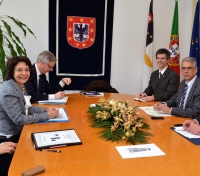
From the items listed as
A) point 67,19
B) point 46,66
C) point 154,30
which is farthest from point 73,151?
point 154,30

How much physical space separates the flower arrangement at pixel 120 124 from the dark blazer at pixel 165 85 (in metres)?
1.28

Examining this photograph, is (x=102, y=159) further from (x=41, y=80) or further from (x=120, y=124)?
(x=41, y=80)

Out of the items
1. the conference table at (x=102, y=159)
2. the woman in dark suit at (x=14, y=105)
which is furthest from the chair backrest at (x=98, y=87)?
the conference table at (x=102, y=159)

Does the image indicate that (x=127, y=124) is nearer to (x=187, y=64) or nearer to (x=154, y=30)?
(x=187, y=64)

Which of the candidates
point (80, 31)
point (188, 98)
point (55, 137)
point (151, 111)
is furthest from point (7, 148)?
point (80, 31)

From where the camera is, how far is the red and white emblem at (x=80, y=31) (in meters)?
4.09

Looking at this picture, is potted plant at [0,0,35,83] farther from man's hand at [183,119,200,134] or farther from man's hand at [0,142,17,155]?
man's hand at [183,119,200,134]

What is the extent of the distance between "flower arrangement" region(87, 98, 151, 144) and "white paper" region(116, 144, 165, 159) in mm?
90

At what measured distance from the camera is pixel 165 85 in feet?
10.7

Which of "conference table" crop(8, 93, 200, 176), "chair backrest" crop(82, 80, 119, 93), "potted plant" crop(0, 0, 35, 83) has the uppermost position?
"potted plant" crop(0, 0, 35, 83)

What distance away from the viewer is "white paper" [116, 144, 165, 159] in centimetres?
139

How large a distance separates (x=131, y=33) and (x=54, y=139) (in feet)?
10.5

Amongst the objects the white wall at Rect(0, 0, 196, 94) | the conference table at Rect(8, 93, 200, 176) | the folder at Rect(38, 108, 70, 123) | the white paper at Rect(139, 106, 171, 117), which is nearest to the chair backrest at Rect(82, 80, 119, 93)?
the white wall at Rect(0, 0, 196, 94)

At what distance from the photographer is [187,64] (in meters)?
2.54
